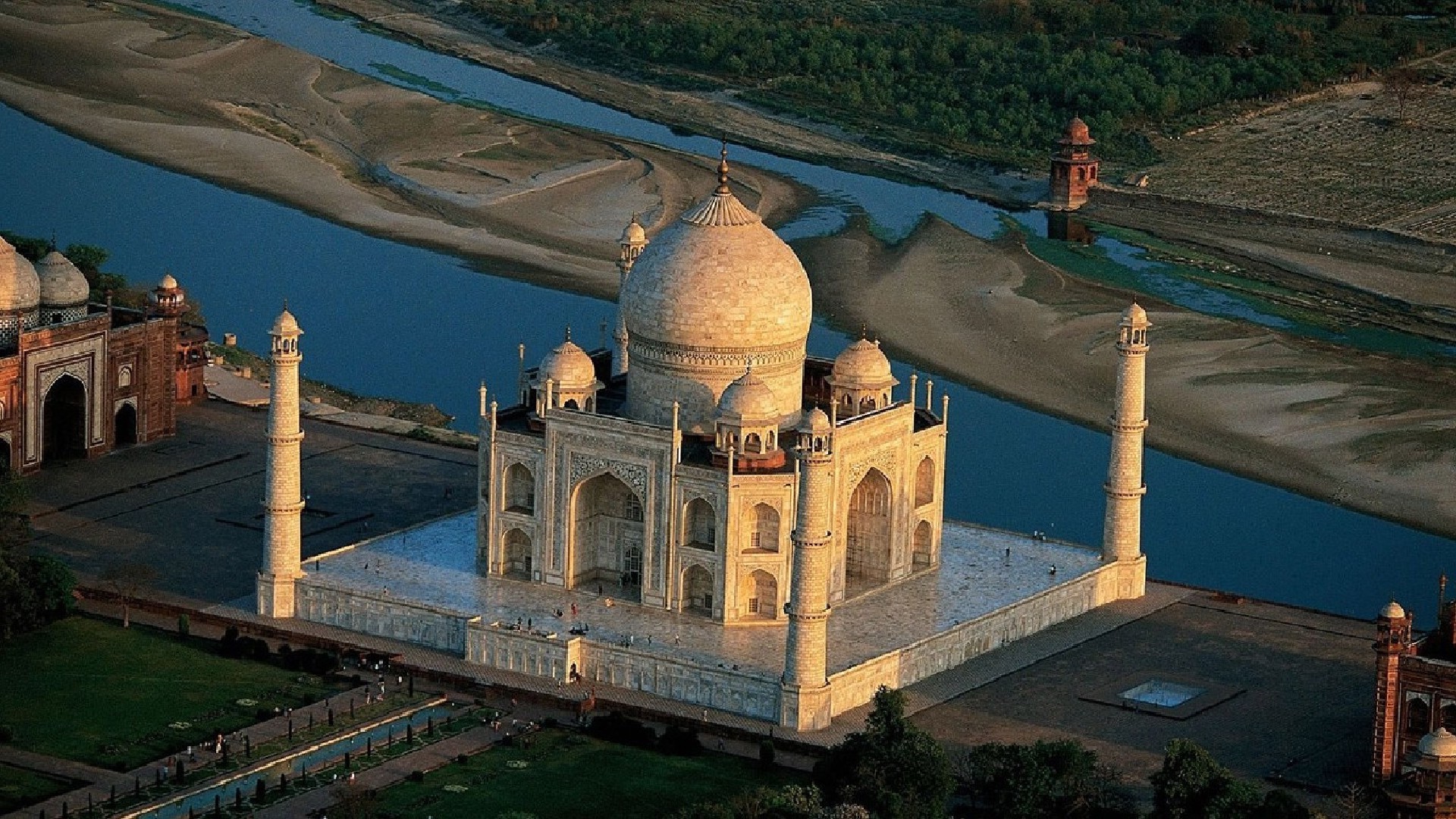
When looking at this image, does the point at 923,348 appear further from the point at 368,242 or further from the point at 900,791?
the point at 900,791

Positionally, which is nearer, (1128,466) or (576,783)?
(576,783)

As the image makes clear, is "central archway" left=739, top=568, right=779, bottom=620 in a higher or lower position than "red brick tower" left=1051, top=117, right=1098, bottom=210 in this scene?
lower

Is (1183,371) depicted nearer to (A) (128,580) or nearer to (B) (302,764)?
(A) (128,580)

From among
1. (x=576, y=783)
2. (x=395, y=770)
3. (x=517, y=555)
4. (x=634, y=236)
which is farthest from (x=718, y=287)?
(x=395, y=770)

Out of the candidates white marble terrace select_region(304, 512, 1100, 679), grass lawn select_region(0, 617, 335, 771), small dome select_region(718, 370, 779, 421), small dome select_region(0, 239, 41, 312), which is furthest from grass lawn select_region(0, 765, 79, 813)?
small dome select_region(0, 239, 41, 312)

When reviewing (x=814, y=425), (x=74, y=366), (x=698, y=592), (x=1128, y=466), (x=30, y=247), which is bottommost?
(x=698, y=592)

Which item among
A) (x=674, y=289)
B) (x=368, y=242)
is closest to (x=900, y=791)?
(x=674, y=289)

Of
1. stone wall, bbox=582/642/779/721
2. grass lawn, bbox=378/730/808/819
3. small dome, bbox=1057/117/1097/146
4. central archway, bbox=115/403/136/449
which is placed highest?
small dome, bbox=1057/117/1097/146

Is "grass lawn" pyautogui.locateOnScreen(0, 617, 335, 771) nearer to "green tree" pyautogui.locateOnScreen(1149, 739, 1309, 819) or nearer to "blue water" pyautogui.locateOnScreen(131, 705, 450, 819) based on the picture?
"blue water" pyautogui.locateOnScreen(131, 705, 450, 819)
